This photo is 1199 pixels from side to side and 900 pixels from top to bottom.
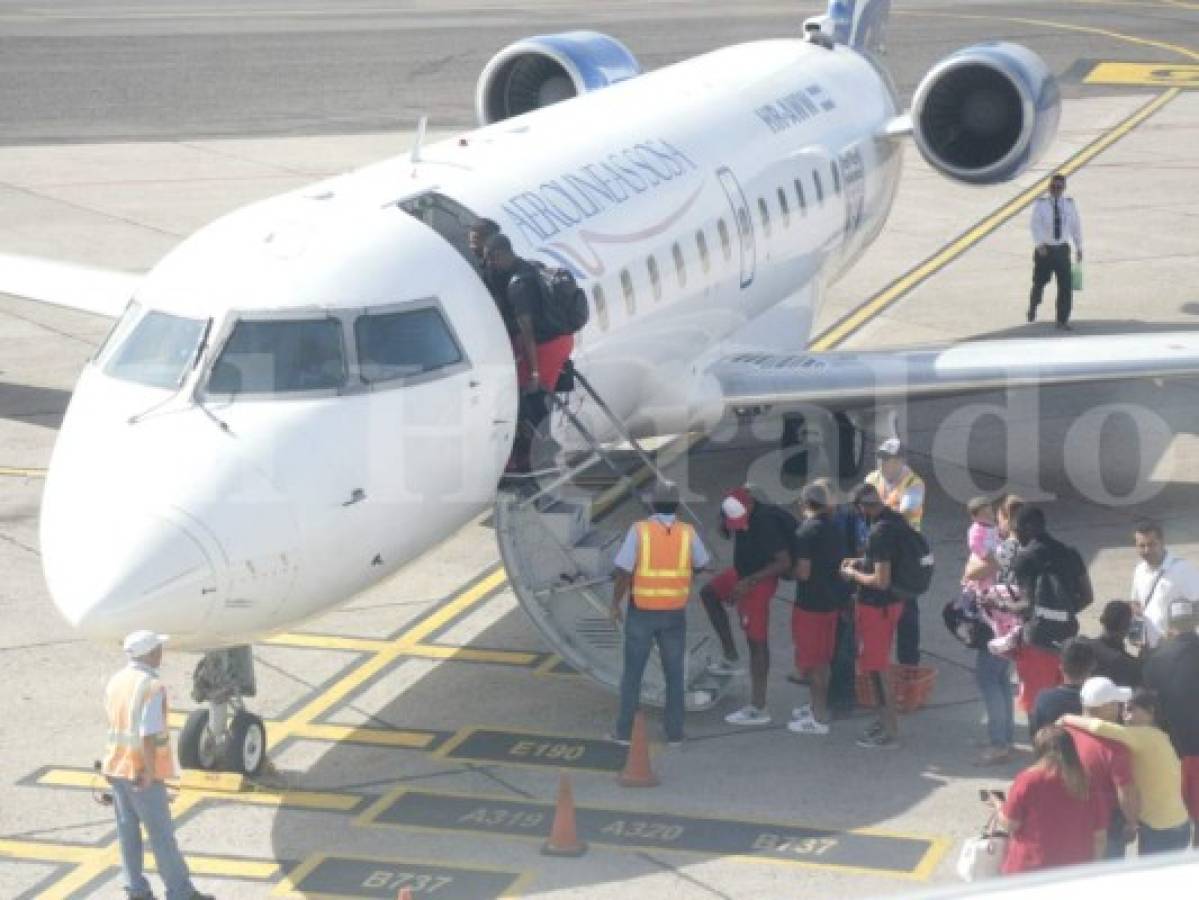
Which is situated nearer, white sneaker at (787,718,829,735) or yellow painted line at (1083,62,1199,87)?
white sneaker at (787,718,829,735)

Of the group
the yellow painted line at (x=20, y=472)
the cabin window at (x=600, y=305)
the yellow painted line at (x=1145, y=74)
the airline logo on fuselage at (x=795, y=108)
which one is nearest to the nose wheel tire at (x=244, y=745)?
the cabin window at (x=600, y=305)

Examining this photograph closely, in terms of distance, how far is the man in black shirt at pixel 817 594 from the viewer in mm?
15484

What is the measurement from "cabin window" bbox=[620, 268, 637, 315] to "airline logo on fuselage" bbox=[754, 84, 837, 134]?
4343 millimetres

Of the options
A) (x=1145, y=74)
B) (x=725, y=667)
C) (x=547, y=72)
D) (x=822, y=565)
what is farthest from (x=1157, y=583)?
(x=1145, y=74)

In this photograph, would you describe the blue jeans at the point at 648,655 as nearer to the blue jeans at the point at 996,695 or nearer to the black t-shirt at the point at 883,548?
the black t-shirt at the point at 883,548

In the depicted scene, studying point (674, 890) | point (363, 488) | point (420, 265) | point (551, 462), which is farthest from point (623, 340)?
point (674, 890)

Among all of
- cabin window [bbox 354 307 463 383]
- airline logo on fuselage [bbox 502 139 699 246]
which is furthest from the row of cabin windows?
cabin window [bbox 354 307 463 383]

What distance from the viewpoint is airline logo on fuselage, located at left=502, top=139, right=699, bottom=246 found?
1708 centimetres

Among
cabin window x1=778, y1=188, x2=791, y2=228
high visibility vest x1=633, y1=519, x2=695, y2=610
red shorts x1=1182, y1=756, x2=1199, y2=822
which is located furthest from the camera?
cabin window x1=778, y1=188, x2=791, y2=228

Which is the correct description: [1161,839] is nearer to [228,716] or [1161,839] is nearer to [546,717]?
[546,717]

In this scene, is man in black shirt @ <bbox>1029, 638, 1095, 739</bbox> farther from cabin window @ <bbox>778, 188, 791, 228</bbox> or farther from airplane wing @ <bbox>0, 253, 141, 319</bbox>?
airplane wing @ <bbox>0, 253, 141, 319</bbox>

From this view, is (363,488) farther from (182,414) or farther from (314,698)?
(314,698)

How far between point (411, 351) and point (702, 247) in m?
5.27

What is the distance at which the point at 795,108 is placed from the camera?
75.4ft
